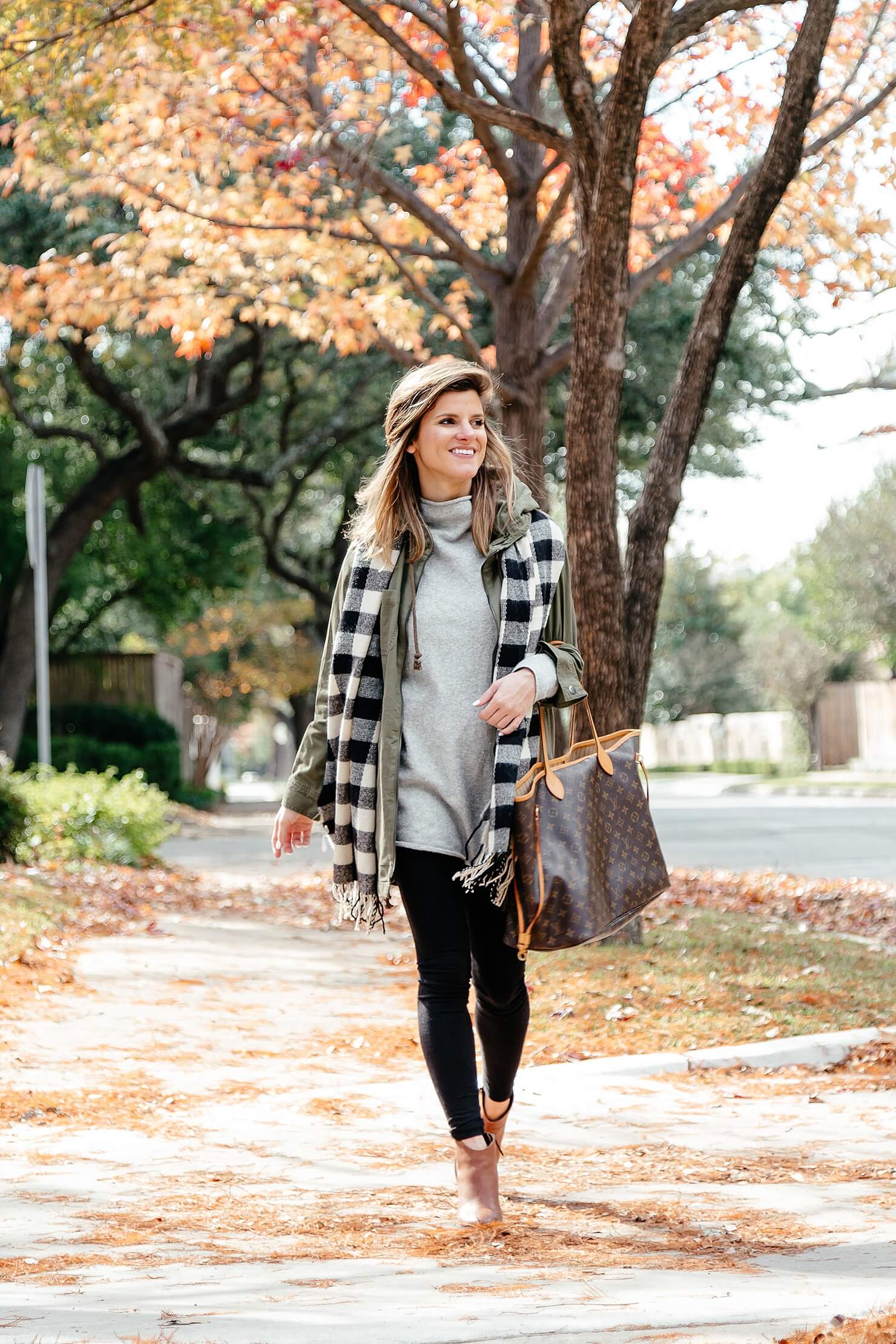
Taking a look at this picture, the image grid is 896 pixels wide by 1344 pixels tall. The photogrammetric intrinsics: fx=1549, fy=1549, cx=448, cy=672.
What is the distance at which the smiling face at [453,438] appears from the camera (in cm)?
366

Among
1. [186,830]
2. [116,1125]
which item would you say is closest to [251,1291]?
[116,1125]

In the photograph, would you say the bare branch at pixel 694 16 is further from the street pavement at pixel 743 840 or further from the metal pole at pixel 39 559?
the metal pole at pixel 39 559

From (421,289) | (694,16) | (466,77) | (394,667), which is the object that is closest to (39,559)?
(421,289)

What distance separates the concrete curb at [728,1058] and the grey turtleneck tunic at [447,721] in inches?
84.6

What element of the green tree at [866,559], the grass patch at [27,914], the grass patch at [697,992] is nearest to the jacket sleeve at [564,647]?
the grass patch at [697,992]

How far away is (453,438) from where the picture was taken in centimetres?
366

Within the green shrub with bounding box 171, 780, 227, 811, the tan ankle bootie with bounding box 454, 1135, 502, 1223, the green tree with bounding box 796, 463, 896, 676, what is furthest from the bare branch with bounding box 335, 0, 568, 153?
the green tree with bounding box 796, 463, 896, 676

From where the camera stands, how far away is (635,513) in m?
7.92

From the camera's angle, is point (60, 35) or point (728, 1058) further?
point (60, 35)

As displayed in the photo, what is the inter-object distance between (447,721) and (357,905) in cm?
50

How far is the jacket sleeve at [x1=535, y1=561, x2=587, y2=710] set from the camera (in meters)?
3.61

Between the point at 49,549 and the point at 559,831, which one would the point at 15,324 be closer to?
the point at 49,549

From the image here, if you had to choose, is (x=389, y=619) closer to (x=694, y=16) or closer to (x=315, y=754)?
(x=315, y=754)

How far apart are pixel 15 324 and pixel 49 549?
25.5ft
